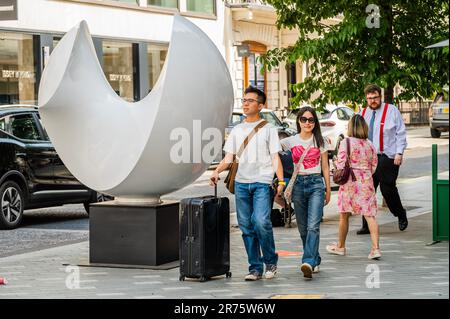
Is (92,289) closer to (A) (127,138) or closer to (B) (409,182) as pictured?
(A) (127,138)

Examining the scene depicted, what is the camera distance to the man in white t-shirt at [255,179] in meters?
9.62

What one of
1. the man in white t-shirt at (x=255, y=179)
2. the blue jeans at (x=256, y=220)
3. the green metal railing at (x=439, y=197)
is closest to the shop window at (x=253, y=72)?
the green metal railing at (x=439, y=197)

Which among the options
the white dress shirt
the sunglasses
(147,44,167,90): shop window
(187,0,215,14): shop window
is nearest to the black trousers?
the white dress shirt

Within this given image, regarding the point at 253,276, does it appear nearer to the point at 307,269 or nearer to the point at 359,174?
the point at 307,269

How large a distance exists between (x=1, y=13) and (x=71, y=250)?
5.87 m

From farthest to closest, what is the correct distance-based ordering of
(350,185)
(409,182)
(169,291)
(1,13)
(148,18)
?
1. (148,18)
2. (409,182)
3. (1,13)
4. (350,185)
5. (169,291)

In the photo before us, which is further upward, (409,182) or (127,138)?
(127,138)

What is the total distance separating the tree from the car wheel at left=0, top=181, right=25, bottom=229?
14.6ft

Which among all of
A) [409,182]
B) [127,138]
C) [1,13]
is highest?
[1,13]

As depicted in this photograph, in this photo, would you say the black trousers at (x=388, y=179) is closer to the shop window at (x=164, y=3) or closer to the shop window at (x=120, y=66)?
the shop window at (x=120, y=66)

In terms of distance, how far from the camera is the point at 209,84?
10609 millimetres

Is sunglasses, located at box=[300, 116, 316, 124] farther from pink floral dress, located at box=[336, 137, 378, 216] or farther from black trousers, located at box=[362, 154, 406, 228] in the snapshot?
black trousers, located at box=[362, 154, 406, 228]
